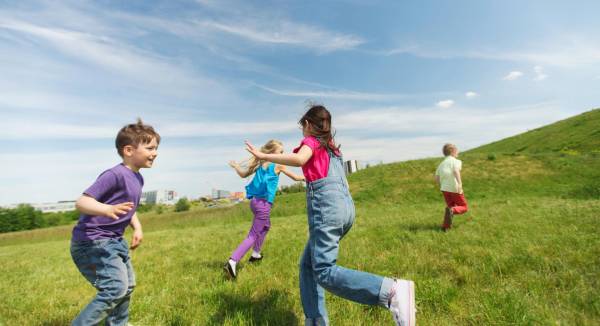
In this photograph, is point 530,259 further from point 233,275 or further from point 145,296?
point 145,296

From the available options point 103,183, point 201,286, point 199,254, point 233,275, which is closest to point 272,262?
point 233,275

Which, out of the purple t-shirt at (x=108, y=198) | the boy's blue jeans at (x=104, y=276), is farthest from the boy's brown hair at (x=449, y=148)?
the boy's blue jeans at (x=104, y=276)

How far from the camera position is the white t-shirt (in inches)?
333

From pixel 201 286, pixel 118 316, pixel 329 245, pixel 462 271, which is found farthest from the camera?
pixel 201 286

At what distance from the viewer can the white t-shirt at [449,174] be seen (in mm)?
8453

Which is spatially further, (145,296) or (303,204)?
(303,204)

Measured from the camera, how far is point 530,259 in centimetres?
480

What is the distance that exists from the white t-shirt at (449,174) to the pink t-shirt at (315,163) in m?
6.53

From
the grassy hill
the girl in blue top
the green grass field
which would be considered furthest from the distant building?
the girl in blue top

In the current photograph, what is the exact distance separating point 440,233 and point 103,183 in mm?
7228

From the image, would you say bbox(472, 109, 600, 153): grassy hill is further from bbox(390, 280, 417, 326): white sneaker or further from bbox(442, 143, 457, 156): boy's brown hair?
bbox(390, 280, 417, 326): white sneaker

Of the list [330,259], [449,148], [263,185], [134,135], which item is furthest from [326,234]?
[449,148]

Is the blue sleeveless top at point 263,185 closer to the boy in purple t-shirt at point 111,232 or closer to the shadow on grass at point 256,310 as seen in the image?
the shadow on grass at point 256,310

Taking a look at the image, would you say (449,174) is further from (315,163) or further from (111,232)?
(111,232)
